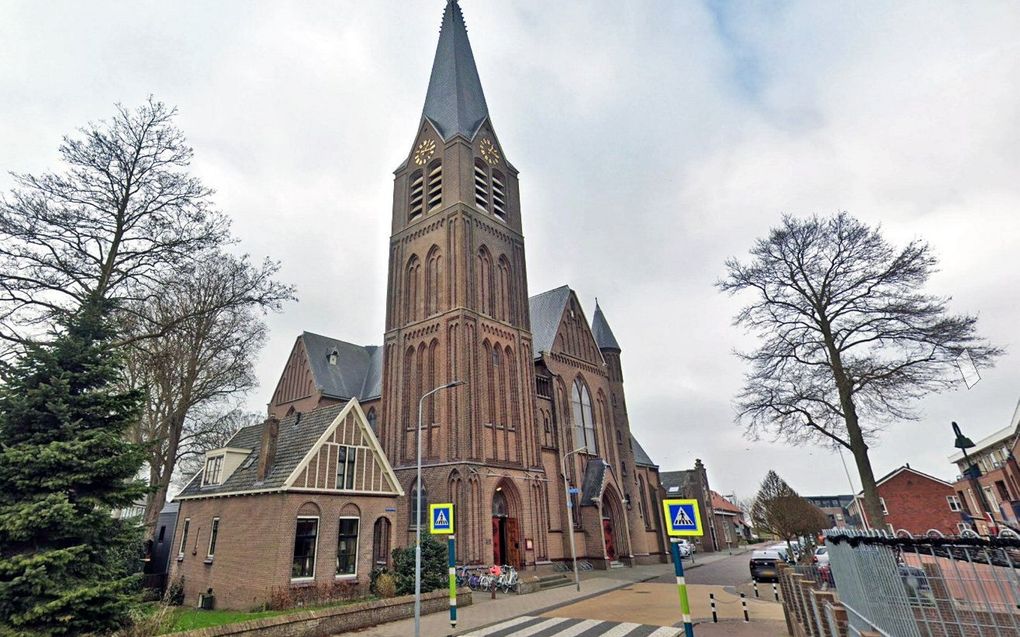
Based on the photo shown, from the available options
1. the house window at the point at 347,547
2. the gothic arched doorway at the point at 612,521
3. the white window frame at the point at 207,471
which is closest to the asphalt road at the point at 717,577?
the gothic arched doorway at the point at 612,521

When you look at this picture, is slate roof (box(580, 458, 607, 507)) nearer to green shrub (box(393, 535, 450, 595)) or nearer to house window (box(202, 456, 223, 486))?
green shrub (box(393, 535, 450, 595))

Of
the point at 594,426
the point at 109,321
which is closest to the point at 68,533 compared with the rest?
the point at 109,321

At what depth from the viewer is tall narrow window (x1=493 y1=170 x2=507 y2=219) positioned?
1355 inches

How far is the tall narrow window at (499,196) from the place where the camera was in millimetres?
34406

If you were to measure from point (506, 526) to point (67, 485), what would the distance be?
20.1 metres

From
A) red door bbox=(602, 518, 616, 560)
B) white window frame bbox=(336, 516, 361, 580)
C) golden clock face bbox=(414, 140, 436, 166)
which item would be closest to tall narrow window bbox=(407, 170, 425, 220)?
golden clock face bbox=(414, 140, 436, 166)

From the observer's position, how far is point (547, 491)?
94.5 ft

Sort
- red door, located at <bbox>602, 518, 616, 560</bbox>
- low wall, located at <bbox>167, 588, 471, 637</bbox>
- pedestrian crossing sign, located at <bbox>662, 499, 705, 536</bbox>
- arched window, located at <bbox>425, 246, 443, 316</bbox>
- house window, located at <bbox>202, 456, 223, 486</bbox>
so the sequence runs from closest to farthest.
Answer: pedestrian crossing sign, located at <bbox>662, 499, 705, 536</bbox>
low wall, located at <bbox>167, 588, 471, 637</bbox>
house window, located at <bbox>202, 456, 223, 486</bbox>
arched window, located at <bbox>425, 246, 443, 316</bbox>
red door, located at <bbox>602, 518, 616, 560</bbox>

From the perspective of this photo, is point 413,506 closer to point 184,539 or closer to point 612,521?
point 184,539

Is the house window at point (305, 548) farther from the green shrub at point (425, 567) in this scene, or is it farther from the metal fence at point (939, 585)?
the metal fence at point (939, 585)

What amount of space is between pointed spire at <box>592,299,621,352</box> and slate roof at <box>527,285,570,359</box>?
17.0 ft

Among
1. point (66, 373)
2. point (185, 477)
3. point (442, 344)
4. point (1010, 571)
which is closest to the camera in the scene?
point (1010, 571)

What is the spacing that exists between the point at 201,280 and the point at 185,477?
22194 mm

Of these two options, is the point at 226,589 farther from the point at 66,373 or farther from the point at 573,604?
the point at 573,604
